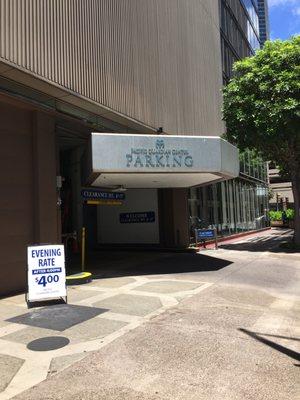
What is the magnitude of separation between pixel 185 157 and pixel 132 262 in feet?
18.6

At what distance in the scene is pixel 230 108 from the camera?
74.7 ft

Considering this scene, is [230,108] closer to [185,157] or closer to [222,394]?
[185,157]

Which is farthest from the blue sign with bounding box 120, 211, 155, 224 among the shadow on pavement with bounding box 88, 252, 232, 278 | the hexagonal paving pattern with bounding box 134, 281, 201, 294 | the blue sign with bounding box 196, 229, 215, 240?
the hexagonal paving pattern with bounding box 134, 281, 201, 294

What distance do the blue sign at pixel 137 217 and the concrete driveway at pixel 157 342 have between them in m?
11.0

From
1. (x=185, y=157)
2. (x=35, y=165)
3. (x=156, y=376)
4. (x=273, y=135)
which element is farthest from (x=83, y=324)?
(x=273, y=135)

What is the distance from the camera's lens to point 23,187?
12727 millimetres

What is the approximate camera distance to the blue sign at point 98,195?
15.8 meters

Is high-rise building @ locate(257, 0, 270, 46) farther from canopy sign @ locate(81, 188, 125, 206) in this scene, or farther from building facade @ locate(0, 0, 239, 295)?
canopy sign @ locate(81, 188, 125, 206)

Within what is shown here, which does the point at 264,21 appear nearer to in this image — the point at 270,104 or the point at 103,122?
the point at 270,104

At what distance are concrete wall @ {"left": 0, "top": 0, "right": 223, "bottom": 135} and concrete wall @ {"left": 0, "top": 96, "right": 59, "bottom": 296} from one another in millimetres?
1217

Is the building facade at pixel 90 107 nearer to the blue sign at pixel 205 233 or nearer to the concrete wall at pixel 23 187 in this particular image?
the concrete wall at pixel 23 187

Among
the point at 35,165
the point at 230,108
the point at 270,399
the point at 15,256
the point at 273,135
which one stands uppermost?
the point at 230,108

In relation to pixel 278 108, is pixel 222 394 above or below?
below

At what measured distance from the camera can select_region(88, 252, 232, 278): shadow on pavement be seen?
50.9 ft
